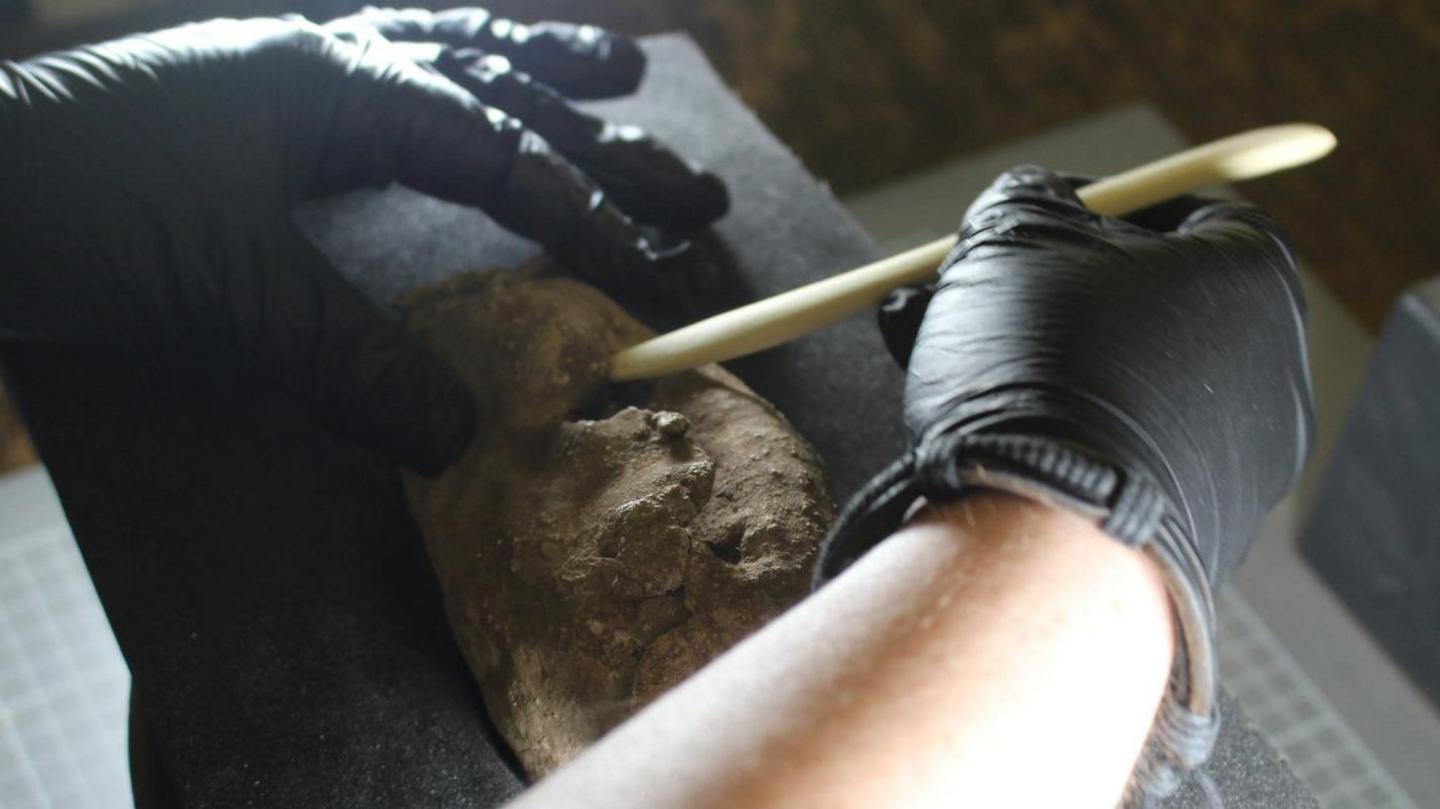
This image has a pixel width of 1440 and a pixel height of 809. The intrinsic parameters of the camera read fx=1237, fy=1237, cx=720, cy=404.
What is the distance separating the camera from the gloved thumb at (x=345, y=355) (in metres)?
0.94

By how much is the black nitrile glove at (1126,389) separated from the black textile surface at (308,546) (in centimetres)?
24

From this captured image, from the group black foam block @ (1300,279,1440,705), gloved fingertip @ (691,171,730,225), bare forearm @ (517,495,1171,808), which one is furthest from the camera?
black foam block @ (1300,279,1440,705)

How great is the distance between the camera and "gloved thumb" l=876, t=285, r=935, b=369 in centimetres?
94

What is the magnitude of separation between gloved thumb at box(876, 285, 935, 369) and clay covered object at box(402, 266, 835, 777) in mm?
115

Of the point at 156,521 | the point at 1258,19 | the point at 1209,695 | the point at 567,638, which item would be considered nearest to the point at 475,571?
the point at 567,638

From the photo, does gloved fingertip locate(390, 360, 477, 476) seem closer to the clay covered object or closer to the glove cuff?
the clay covered object

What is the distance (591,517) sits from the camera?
2.77 feet

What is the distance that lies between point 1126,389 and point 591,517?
0.36 m

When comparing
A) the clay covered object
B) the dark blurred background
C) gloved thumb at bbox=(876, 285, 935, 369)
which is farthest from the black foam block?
the clay covered object

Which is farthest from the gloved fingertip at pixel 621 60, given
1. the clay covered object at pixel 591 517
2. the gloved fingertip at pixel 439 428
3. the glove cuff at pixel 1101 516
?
the glove cuff at pixel 1101 516

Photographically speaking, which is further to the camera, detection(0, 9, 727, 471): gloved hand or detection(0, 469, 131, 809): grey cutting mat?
detection(0, 469, 131, 809): grey cutting mat

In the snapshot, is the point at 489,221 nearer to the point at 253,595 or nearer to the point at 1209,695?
the point at 253,595

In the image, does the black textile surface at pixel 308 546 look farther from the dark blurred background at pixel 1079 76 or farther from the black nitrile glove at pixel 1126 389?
the dark blurred background at pixel 1079 76

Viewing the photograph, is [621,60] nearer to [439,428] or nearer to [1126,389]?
[439,428]
